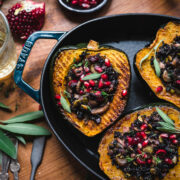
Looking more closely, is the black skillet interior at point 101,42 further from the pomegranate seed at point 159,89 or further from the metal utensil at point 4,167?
the metal utensil at point 4,167

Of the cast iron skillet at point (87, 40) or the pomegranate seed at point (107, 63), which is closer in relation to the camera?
the pomegranate seed at point (107, 63)

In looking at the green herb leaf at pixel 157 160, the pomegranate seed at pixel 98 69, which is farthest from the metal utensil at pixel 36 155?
the green herb leaf at pixel 157 160

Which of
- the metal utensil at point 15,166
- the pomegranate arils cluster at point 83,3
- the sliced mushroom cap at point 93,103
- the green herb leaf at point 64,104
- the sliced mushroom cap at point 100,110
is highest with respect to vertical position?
the pomegranate arils cluster at point 83,3

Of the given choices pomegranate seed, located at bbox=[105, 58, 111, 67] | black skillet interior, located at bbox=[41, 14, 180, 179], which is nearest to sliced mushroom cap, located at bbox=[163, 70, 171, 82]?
black skillet interior, located at bbox=[41, 14, 180, 179]

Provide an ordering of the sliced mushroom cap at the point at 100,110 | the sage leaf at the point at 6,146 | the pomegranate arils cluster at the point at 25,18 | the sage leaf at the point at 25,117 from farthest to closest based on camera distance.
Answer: the pomegranate arils cluster at the point at 25,18 < the sage leaf at the point at 25,117 < the sage leaf at the point at 6,146 < the sliced mushroom cap at the point at 100,110

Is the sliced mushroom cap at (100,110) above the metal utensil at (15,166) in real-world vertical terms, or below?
above

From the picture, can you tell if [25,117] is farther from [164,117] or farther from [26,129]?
[164,117]

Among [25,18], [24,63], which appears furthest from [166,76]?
[25,18]
